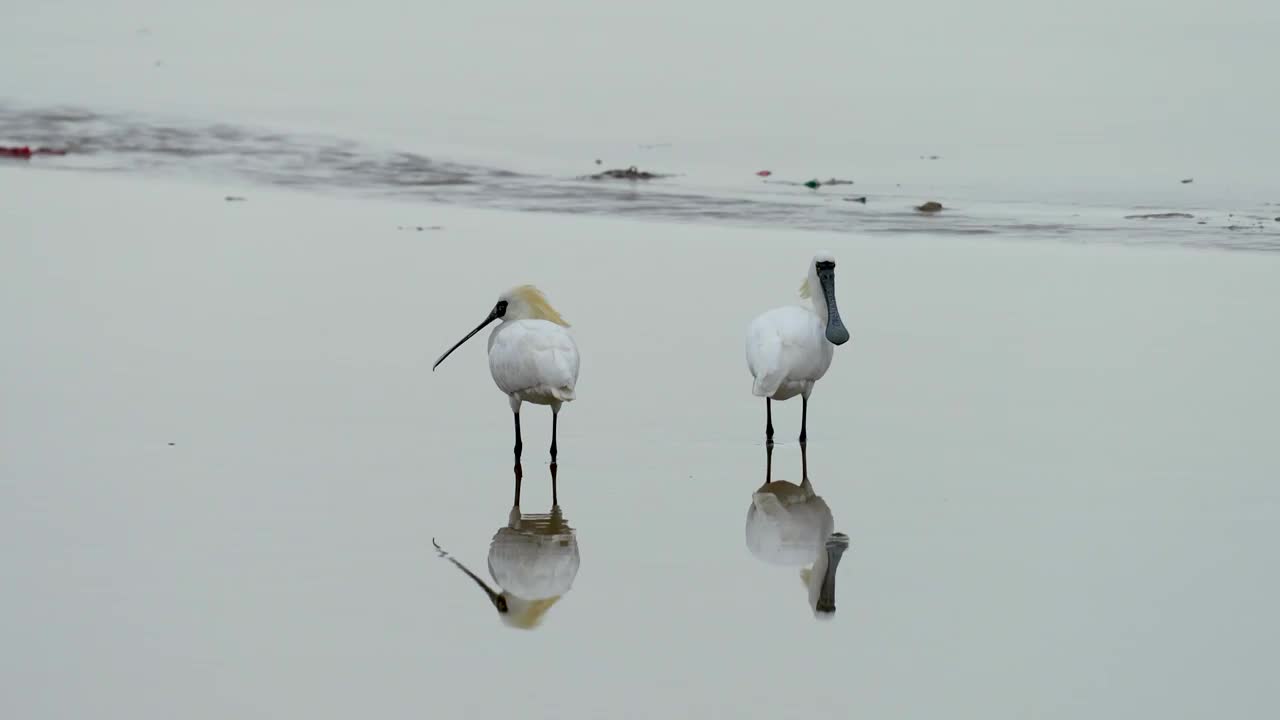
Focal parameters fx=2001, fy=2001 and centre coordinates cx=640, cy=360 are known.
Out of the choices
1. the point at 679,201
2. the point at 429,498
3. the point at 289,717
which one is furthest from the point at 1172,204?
the point at 289,717

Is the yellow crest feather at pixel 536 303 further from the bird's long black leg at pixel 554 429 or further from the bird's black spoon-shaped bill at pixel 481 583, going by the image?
the bird's black spoon-shaped bill at pixel 481 583

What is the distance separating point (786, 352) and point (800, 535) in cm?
185

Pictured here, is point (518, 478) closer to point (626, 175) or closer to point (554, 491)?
point (554, 491)

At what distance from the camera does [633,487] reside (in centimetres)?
814

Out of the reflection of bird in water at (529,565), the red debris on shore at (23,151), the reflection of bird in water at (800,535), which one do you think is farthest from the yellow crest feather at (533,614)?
the red debris on shore at (23,151)

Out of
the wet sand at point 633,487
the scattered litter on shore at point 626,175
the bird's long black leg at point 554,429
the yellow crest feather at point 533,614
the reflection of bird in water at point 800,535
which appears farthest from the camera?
the scattered litter on shore at point 626,175

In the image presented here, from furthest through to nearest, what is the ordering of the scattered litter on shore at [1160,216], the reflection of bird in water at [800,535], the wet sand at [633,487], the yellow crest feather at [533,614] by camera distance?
the scattered litter on shore at [1160,216], the reflection of bird in water at [800,535], the yellow crest feather at [533,614], the wet sand at [633,487]

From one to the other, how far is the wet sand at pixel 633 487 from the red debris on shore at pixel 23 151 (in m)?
6.64

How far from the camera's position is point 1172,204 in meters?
18.1

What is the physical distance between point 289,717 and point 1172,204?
14155 millimetres

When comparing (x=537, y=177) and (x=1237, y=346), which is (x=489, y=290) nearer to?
(x=1237, y=346)

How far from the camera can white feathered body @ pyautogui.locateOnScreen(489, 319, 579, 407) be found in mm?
8773

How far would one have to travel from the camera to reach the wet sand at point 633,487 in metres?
5.80

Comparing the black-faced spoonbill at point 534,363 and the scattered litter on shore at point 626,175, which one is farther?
the scattered litter on shore at point 626,175
